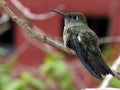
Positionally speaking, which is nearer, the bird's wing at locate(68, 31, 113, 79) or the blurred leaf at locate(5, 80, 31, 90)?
the bird's wing at locate(68, 31, 113, 79)

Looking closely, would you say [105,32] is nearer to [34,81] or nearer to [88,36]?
[34,81]

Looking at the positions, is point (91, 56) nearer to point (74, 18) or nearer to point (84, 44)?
point (84, 44)

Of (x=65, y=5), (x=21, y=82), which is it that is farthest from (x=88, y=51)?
(x=65, y=5)

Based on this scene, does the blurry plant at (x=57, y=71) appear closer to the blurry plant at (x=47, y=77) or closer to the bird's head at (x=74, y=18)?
the blurry plant at (x=47, y=77)

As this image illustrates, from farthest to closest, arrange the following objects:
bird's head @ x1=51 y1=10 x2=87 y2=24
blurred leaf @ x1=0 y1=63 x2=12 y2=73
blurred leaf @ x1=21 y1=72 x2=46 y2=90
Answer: blurred leaf @ x1=0 y1=63 x2=12 y2=73 → blurred leaf @ x1=21 y1=72 x2=46 y2=90 → bird's head @ x1=51 y1=10 x2=87 y2=24

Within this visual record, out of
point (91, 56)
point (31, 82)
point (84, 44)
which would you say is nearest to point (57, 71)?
point (31, 82)

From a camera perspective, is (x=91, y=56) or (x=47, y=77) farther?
(x=47, y=77)

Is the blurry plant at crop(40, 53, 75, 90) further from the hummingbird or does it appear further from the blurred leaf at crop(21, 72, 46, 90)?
the hummingbird

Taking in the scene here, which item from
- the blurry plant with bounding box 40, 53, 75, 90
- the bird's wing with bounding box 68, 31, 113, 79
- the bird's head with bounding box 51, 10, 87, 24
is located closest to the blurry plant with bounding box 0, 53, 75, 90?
the blurry plant with bounding box 40, 53, 75, 90
